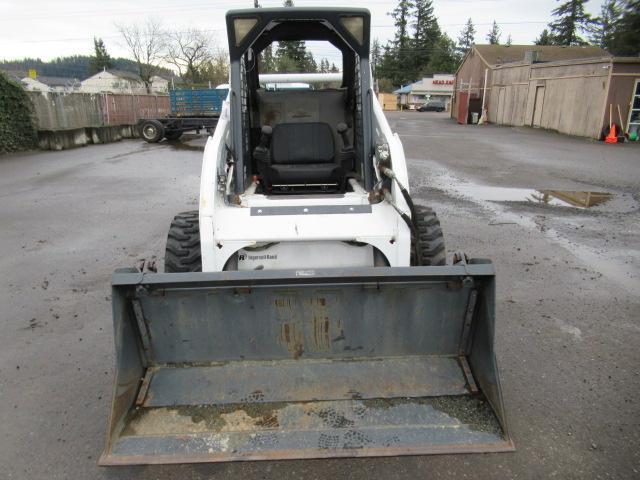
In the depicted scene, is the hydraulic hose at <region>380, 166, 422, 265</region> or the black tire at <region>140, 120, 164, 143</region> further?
the black tire at <region>140, 120, 164, 143</region>

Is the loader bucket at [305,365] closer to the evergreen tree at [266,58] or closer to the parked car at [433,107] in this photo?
the evergreen tree at [266,58]

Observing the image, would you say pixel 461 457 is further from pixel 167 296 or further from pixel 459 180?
pixel 459 180

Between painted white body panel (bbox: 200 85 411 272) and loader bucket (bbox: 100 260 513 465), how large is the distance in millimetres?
650

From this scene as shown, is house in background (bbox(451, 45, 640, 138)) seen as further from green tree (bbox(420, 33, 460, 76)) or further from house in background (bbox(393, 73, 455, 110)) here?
green tree (bbox(420, 33, 460, 76))

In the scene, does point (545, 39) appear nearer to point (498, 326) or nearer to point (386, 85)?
point (386, 85)

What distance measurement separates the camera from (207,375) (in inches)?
117

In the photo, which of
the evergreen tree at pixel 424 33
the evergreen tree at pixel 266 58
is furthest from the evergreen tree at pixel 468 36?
the evergreen tree at pixel 266 58

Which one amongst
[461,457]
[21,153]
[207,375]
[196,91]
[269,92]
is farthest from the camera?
[196,91]

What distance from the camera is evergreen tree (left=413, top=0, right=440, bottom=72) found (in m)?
84.9

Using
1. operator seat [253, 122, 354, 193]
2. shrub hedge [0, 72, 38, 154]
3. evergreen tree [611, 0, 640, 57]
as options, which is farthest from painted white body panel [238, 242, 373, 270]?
evergreen tree [611, 0, 640, 57]

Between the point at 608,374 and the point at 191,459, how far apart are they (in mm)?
2957

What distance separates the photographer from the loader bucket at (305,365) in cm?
261

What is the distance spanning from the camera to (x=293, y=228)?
3.55m

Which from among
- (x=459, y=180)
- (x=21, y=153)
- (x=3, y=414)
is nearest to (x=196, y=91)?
(x=21, y=153)
